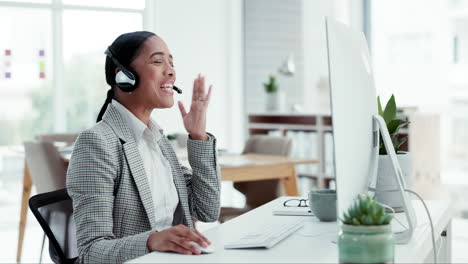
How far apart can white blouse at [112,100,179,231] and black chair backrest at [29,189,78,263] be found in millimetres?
314

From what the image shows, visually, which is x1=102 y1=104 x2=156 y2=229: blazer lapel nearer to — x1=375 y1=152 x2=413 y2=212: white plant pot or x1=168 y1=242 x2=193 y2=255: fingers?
x1=168 y1=242 x2=193 y2=255: fingers

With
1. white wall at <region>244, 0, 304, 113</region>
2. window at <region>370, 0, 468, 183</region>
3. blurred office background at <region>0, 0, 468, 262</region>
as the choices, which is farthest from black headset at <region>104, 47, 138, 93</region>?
white wall at <region>244, 0, 304, 113</region>

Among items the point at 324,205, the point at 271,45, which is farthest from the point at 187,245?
the point at 271,45

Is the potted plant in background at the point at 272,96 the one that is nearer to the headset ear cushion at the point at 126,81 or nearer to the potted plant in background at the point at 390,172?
the potted plant in background at the point at 390,172

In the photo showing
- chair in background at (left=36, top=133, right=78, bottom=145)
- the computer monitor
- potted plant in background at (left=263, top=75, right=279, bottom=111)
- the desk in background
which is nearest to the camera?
the computer monitor

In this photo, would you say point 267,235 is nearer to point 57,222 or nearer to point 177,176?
point 177,176

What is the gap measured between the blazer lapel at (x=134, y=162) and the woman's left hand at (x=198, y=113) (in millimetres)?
183

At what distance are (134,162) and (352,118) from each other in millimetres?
632

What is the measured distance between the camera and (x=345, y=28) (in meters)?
1.45

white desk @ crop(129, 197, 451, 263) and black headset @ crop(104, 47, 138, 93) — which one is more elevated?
black headset @ crop(104, 47, 138, 93)

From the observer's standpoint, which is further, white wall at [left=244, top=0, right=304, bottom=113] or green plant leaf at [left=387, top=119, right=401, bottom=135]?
white wall at [left=244, top=0, right=304, bottom=113]

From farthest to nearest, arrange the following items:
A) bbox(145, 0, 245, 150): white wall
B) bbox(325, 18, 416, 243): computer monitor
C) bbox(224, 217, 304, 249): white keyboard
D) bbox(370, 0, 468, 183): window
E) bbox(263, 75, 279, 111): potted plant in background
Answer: bbox(145, 0, 245, 150): white wall, bbox(263, 75, 279, 111): potted plant in background, bbox(370, 0, 468, 183): window, bbox(224, 217, 304, 249): white keyboard, bbox(325, 18, 416, 243): computer monitor

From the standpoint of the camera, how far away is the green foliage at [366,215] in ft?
3.81

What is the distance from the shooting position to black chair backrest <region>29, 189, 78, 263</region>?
1.85 m
